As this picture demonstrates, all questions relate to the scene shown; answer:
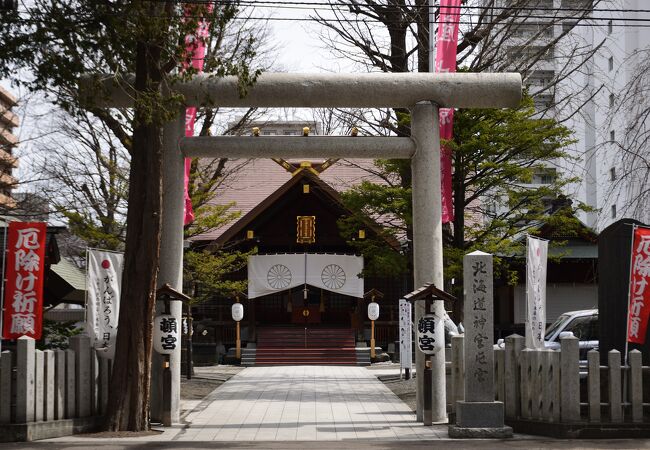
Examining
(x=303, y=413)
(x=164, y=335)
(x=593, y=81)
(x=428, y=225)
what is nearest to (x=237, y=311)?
(x=303, y=413)

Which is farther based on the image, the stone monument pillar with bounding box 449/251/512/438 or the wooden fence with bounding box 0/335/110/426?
the stone monument pillar with bounding box 449/251/512/438

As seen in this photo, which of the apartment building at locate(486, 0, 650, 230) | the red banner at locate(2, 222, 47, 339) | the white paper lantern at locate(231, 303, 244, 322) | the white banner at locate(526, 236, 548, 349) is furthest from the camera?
the white paper lantern at locate(231, 303, 244, 322)

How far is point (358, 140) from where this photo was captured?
48.4ft

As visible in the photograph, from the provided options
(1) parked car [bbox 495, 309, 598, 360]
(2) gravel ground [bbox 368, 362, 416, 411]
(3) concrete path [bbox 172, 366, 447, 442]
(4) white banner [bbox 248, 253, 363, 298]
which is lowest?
(2) gravel ground [bbox 368, 362, 416, 411]

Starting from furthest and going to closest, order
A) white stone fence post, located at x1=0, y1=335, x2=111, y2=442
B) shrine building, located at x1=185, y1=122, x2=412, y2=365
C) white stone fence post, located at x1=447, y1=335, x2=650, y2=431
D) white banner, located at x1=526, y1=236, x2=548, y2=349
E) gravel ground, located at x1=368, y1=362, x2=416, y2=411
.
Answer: shrine building, located at x1=185, y1=122, x2=412, y2=365 → gravel ground, located at x1=368, y1=362, x2=416, y2=411 → white banner, located at x1=526, y1=236, x2=548, y2=349 → white stone fence post, located at x1=447, y1=335, x2=650, y2=431 → white stone fence post, located at x1=0, y1=335, x2=111, y2=442

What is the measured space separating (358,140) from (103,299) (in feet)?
16.1

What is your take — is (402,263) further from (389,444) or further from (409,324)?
(389,444)

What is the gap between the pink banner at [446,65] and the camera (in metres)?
16.8

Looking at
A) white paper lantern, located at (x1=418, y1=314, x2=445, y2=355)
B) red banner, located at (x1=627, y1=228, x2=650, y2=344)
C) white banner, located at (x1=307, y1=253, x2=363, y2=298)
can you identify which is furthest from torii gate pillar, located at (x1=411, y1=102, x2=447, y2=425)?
white banner, located at (x1=307, y1=253, x2=363, y2=298)

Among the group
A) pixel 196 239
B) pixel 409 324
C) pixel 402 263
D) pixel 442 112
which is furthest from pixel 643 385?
pixel 196 239

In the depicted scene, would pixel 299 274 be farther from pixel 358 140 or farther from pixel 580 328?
pixel 358 140

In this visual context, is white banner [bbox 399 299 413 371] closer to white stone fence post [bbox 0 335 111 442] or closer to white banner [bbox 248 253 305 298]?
white banner [bbox 248 253 305 298]

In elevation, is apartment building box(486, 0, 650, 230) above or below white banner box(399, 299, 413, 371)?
above

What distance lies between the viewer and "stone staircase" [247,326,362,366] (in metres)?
29.0
